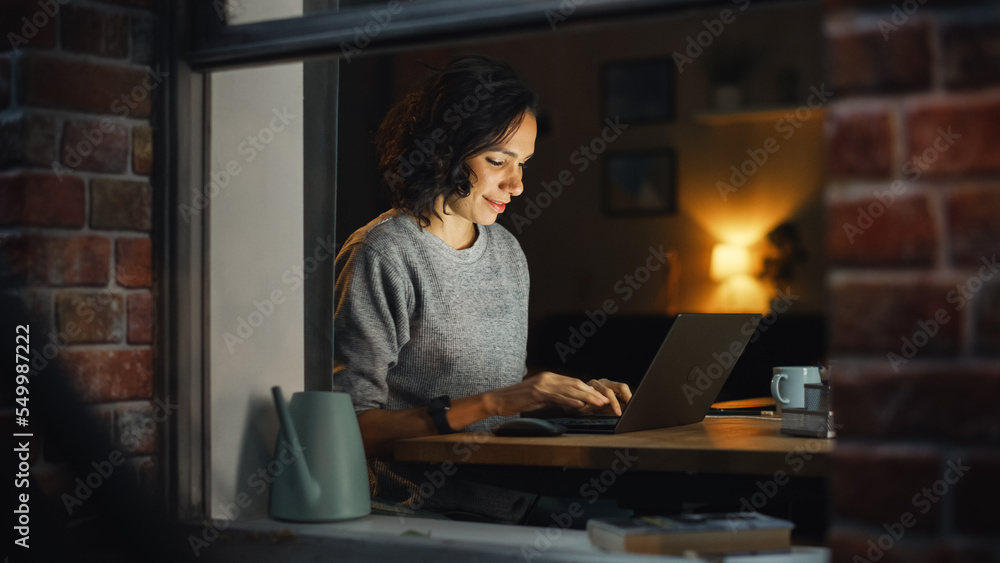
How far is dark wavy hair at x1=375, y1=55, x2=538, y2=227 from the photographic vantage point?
225 centimetres

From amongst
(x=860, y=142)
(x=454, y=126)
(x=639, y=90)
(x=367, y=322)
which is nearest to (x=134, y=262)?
(x=367, y=322)

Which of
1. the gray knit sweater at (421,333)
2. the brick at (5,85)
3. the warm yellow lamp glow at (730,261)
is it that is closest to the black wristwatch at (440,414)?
the gray knit sweater at (421,333)

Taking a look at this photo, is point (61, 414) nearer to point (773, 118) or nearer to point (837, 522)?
point (837, 522)

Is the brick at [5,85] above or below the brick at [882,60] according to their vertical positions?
above

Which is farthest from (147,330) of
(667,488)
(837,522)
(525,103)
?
(525,103)

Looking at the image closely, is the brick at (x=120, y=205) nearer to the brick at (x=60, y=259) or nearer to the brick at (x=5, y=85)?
the brick at (x=60, y=259)

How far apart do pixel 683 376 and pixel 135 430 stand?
1067 millimetres

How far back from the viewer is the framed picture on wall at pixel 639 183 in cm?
563

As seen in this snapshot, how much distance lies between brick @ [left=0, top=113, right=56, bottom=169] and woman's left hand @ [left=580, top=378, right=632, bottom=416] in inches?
47.4

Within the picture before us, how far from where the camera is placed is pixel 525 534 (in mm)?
1169

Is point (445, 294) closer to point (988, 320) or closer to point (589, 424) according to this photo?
point (589, 424)

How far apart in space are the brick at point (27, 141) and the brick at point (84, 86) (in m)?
0.02

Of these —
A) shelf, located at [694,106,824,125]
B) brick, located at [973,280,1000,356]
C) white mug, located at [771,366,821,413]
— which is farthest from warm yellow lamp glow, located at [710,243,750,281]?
brick, located at [973,280,1000,356]

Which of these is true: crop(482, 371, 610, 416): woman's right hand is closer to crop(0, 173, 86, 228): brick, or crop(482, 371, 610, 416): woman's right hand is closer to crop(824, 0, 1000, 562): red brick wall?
crop(0, 173, 86, 228): brick
